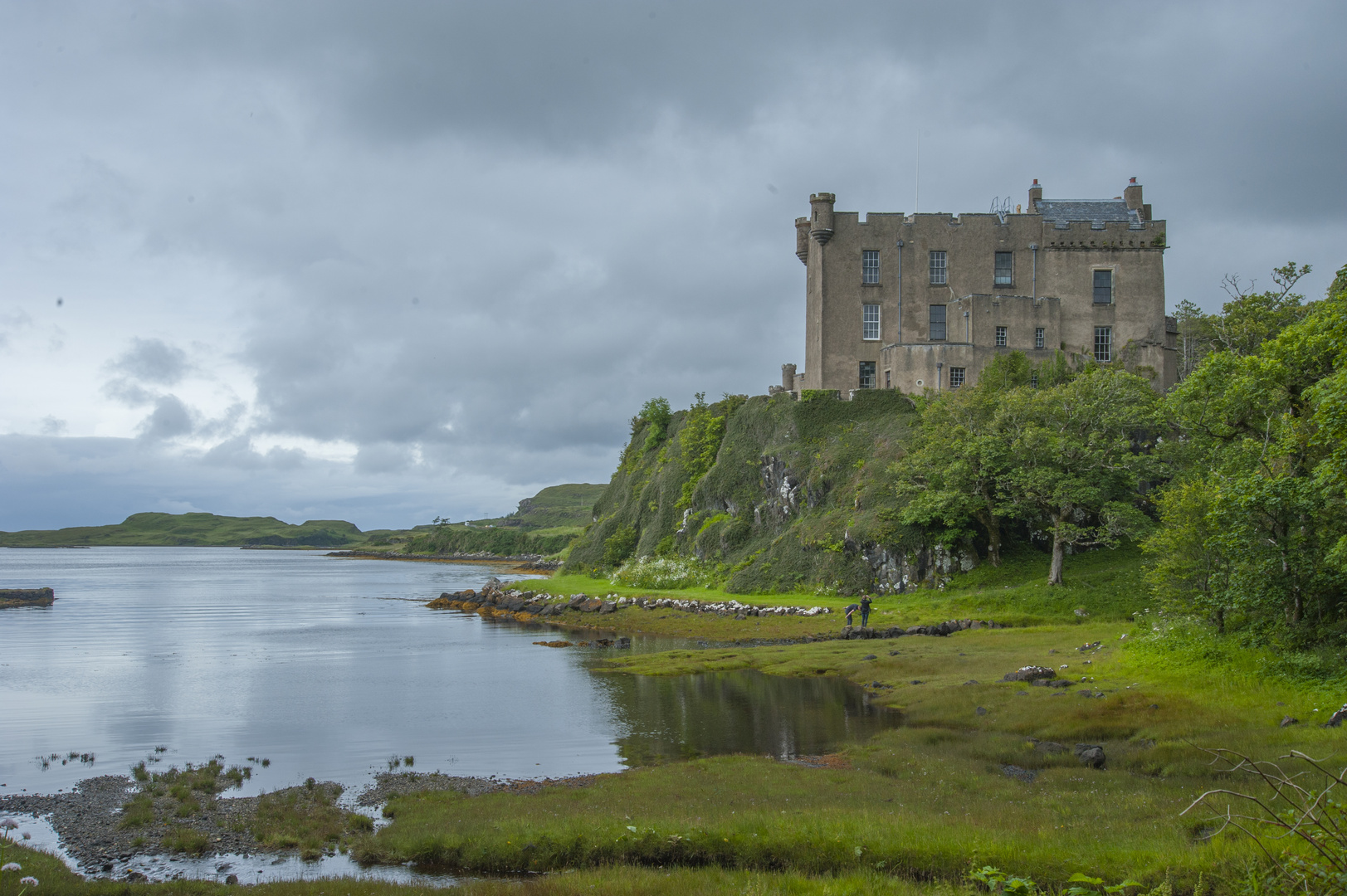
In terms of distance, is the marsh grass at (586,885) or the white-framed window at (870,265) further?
the white-framed window at (870,265)

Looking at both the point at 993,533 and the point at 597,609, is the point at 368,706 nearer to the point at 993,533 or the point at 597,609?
the point at 597,609

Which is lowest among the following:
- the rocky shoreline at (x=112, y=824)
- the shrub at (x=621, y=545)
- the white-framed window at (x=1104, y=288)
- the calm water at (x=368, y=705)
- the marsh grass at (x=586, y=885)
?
the calm water at (x=368, y=705)

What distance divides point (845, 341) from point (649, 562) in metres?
23.4

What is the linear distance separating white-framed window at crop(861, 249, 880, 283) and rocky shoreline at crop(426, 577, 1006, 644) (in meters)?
28.7

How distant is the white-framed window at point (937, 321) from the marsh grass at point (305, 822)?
58.2 meters

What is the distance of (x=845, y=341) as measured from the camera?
69.9 m

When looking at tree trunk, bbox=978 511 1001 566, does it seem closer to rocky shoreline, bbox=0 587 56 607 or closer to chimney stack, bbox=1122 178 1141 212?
chimney stack, bbox=1122 178 1141 212

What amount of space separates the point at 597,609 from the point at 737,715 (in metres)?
33.7

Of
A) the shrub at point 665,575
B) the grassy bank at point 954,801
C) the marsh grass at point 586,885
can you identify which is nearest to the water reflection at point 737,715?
the grassy bank at point 954,801

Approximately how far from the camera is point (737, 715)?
92.0 ft

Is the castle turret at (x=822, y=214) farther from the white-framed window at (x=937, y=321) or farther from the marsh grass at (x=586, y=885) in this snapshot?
the marsh grass at (x=586, y=885)

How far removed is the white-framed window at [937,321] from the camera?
225 feet

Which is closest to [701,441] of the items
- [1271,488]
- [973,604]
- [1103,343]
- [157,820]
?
[1103,343]

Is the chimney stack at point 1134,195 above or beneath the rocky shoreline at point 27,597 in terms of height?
above
